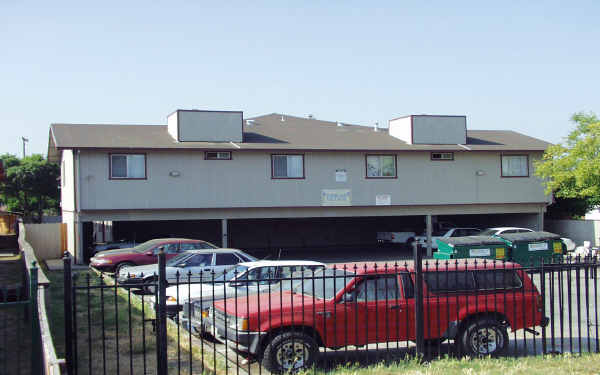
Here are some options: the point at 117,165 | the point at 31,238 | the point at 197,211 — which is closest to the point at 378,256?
the point at 197,211

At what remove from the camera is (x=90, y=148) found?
25297 millimetres

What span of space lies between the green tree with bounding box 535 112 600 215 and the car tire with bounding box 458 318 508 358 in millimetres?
21029

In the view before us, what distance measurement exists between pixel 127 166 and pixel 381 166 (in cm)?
1171

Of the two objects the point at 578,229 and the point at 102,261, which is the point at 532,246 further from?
the point at 102,261

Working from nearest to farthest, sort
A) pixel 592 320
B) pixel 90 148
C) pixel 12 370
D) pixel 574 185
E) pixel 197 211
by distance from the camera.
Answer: pixel 12 370, pixel 592 320, pixel 90 148, pixel 197 211, pixel 574 185

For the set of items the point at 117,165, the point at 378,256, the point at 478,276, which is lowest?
the point at 378,256

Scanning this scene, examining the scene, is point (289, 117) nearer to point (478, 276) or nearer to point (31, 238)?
point (31, 238)

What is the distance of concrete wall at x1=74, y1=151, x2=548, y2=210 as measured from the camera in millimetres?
26156

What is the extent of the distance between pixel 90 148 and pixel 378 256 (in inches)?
586

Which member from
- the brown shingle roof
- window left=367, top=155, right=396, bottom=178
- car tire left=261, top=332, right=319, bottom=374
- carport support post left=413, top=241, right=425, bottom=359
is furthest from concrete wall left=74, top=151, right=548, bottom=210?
carport support post left=413, top=241, right=425, bottom=359

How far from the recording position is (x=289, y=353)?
8.28 meters

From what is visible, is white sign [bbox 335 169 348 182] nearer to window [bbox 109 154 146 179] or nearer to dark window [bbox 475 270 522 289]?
window [bbox 109 154 146 179]

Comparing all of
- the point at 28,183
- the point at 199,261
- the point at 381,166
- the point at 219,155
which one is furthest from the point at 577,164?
the point at 28,183

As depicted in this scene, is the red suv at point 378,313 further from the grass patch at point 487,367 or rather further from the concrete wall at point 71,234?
the concrete wall at point 71,234
